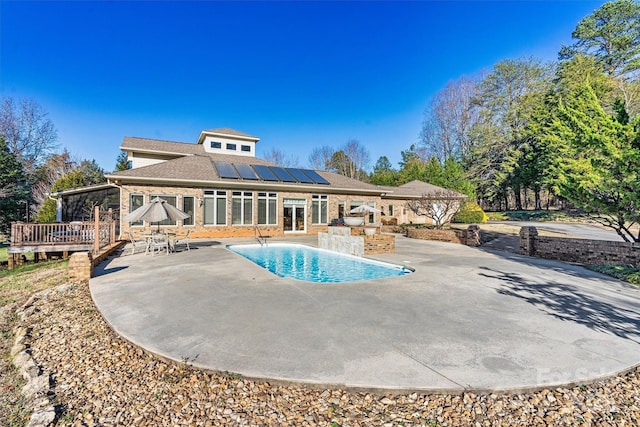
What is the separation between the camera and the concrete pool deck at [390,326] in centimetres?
279

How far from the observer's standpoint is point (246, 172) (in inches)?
671

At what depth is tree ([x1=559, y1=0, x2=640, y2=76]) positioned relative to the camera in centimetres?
2612

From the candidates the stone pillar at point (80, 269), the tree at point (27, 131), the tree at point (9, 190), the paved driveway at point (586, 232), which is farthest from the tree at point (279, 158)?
the stone pillar at point (80, 269)

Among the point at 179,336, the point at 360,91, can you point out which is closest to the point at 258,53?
the point at 360,91

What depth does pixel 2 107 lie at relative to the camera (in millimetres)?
24141

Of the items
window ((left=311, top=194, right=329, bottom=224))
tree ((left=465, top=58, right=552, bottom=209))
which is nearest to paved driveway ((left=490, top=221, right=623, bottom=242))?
tree ((left=465, top=58, right=552, bottom=209))

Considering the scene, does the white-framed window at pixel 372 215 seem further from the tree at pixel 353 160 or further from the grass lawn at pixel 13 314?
the tree at pixel 353 160

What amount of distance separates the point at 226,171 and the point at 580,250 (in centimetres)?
1610

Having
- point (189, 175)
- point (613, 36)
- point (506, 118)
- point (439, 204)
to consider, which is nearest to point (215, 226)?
point (189, 175)

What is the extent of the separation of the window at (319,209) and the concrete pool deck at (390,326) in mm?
11944

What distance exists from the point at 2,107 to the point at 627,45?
55.8 meters

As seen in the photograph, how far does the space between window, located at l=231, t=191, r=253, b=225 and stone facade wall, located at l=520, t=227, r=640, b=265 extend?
13.3 m

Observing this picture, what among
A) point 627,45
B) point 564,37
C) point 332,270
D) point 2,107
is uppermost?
point 564,37

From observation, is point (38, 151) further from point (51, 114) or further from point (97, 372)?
point (97, 372)
